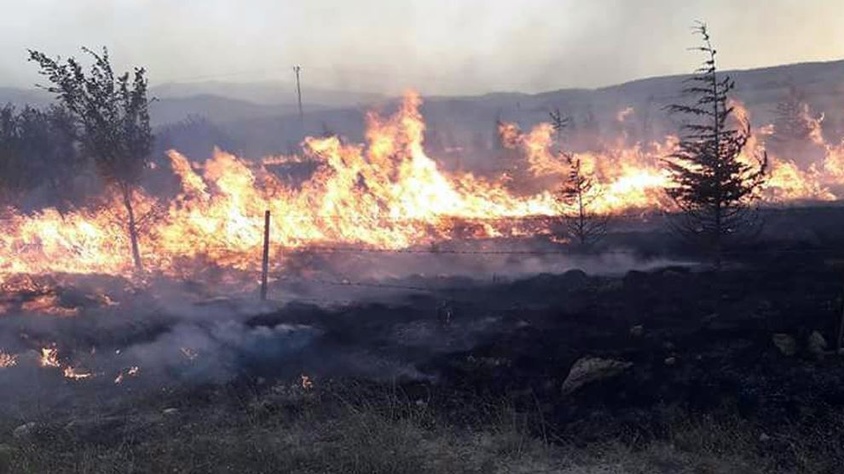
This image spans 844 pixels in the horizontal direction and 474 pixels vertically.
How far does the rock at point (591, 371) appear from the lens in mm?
9336

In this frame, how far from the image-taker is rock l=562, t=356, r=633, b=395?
368 inches

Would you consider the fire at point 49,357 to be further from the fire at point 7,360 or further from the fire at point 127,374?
the fire at point 127,374

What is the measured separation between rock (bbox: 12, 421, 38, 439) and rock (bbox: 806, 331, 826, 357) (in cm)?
1072

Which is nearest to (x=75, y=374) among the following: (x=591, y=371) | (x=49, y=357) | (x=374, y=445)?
(x=49, y=357)

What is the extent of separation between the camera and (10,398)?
1073 centimetres

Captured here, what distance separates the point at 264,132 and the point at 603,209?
74.2 metres

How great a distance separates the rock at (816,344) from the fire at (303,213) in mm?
11942

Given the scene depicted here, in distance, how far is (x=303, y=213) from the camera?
71.3 ft

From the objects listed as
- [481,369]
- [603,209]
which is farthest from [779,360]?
[603,209]

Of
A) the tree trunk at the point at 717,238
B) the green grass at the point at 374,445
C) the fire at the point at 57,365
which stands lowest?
the green grass at the point at 374,445

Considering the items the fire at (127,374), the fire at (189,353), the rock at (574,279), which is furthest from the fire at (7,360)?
the rock at (574,279)

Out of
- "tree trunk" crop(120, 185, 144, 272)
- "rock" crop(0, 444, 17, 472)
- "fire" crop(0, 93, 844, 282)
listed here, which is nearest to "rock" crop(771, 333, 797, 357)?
"rock" crop(0, 444, 17, 472)

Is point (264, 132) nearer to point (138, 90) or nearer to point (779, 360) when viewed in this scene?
point (138, 90)

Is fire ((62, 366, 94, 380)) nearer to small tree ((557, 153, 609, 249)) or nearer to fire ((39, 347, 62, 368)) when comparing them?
fire ((39, 347, 62, 368))
